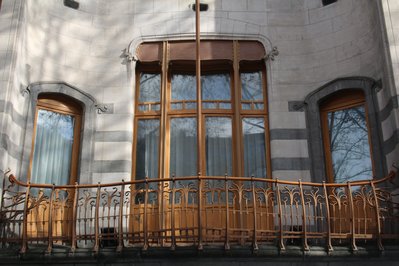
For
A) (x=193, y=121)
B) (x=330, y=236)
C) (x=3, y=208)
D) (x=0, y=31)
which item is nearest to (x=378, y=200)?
(x=330, y=236)

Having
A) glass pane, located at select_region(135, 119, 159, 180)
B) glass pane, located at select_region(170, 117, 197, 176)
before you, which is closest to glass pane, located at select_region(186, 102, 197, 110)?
glass pane, located at select_region(170, 117, 197, 176)

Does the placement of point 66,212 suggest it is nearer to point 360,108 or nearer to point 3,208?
point 3,208

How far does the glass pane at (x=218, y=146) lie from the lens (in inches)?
462

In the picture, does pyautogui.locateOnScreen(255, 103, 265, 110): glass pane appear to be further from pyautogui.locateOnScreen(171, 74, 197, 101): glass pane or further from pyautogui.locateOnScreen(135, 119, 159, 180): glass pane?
pyautogui.locateOnScreen(135, 119, 159, 180): glass pane

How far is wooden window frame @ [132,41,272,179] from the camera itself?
11789 mm

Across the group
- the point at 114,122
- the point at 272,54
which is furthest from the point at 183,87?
the point at 272,54

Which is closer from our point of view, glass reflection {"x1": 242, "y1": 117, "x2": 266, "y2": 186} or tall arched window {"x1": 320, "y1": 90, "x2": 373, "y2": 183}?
tall arched window {"x1": 320, "y1": 90, "x2": 373, "y2": 183}

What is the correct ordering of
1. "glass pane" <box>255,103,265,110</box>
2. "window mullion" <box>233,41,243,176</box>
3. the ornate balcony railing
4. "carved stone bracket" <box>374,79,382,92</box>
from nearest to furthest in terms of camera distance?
the ornate balcony railing, "carved stone bracket" <box>374,79,382,92</box>, "window mullion" <box>233,41,243,176</box>, "glass pane" <box>255,103,265,110</box>

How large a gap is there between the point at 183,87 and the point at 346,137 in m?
3.54

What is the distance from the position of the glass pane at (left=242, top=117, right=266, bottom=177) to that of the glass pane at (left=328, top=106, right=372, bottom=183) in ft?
4.49

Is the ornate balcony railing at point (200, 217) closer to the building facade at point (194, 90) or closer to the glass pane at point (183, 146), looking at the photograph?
the glass pane at point (183, 146)

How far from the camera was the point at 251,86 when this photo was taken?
12609mm

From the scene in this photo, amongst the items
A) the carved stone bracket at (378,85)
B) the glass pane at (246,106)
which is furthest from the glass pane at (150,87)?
the carved stone bracket at (378,85)

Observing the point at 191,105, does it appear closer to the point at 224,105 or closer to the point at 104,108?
the point at 224,105
